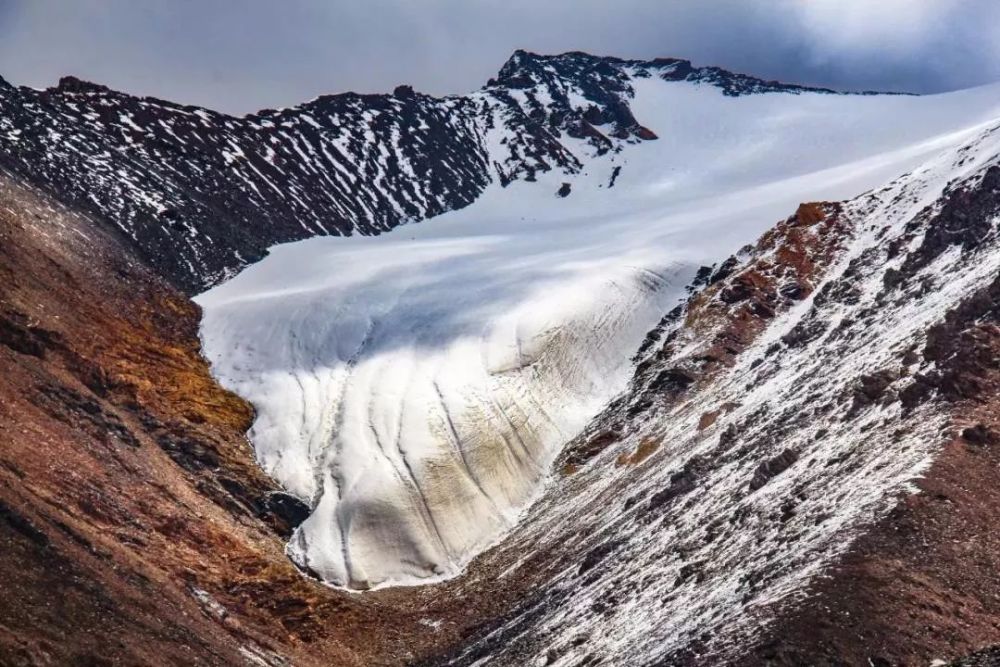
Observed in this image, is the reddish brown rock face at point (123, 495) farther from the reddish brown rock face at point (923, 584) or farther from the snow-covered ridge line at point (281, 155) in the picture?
the reddish brown rock face at point (923, 584)

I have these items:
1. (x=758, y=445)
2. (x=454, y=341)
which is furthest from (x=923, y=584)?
(x=454, y=341)

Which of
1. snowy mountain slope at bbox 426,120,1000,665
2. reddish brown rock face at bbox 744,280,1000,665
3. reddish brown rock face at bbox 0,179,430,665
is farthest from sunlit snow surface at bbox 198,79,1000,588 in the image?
reddish brown rock face at bbox 744,280,1000,665

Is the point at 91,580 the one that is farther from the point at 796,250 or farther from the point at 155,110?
the point at 155,110

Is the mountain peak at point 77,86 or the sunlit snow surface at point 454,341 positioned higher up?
the mountain peak at point 77,86

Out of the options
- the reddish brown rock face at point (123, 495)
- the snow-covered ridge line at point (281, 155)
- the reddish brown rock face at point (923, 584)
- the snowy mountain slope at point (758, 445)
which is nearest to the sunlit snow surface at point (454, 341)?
the reddish brown rock face at point (123, 495)

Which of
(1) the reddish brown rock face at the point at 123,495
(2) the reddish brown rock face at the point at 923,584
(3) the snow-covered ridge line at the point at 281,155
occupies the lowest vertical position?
(2) the reddish brown rock face at the point at 923,584
